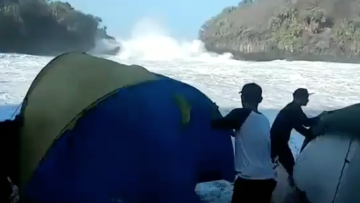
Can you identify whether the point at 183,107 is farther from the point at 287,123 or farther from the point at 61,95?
the point at 61,95

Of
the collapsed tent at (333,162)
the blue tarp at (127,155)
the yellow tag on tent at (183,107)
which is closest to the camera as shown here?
the collapsed tent at (333,162)

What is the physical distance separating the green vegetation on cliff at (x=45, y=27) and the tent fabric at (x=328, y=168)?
24608mm

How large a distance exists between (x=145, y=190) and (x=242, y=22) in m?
32.1

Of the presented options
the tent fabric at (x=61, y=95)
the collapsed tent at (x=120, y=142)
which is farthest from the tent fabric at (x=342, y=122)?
the tent fabric at (x=61, y=95)

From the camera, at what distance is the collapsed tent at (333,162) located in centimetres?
444

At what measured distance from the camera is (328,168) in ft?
15.3

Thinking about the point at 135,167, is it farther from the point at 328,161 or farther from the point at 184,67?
the point at 184,67

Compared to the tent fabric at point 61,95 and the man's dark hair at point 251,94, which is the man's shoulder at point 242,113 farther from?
the tent fabric at point 61,95

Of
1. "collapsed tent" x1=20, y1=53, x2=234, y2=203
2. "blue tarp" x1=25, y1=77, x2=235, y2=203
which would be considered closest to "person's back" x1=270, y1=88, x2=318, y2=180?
"collapsed tent" x1=20, y1=53, x2=234, y2=203

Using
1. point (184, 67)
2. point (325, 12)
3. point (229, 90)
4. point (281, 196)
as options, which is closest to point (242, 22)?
point (325, 12)

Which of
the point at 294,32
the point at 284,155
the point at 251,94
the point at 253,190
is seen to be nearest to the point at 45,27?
the point at 294,32

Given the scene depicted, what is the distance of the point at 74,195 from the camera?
4.61 m

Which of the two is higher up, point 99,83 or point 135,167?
point 99,83

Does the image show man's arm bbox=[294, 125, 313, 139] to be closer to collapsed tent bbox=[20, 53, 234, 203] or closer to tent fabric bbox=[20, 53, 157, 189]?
collapsed tent bbox=[20, 53, 234, 203]
